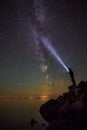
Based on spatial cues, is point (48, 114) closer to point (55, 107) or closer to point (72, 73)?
point (55, 107)

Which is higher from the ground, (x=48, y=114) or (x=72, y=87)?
(x=72, y=87)

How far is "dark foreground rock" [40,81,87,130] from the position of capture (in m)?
44.6

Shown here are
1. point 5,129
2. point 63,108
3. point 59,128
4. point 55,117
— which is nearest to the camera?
point 59,128

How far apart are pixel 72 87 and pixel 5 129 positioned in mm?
45070

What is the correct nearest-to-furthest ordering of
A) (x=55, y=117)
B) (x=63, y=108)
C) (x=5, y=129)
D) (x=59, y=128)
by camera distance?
(x=59, y=128) → (x=63, y=108) → (x=55, y=117) → (x=5, y=129)

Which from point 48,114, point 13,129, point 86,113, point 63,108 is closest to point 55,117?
point 48,114

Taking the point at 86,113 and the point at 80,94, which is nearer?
the point at 86,113

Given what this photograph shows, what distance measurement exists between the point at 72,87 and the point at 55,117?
645cm

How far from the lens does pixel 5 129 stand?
89.9 meters

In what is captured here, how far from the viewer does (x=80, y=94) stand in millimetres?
48844

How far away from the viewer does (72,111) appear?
45.6 metres

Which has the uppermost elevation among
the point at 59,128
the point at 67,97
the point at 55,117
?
the point at 67,97

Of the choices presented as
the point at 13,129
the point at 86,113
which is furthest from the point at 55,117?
the point at 13,129

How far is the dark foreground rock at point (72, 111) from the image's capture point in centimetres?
4462
